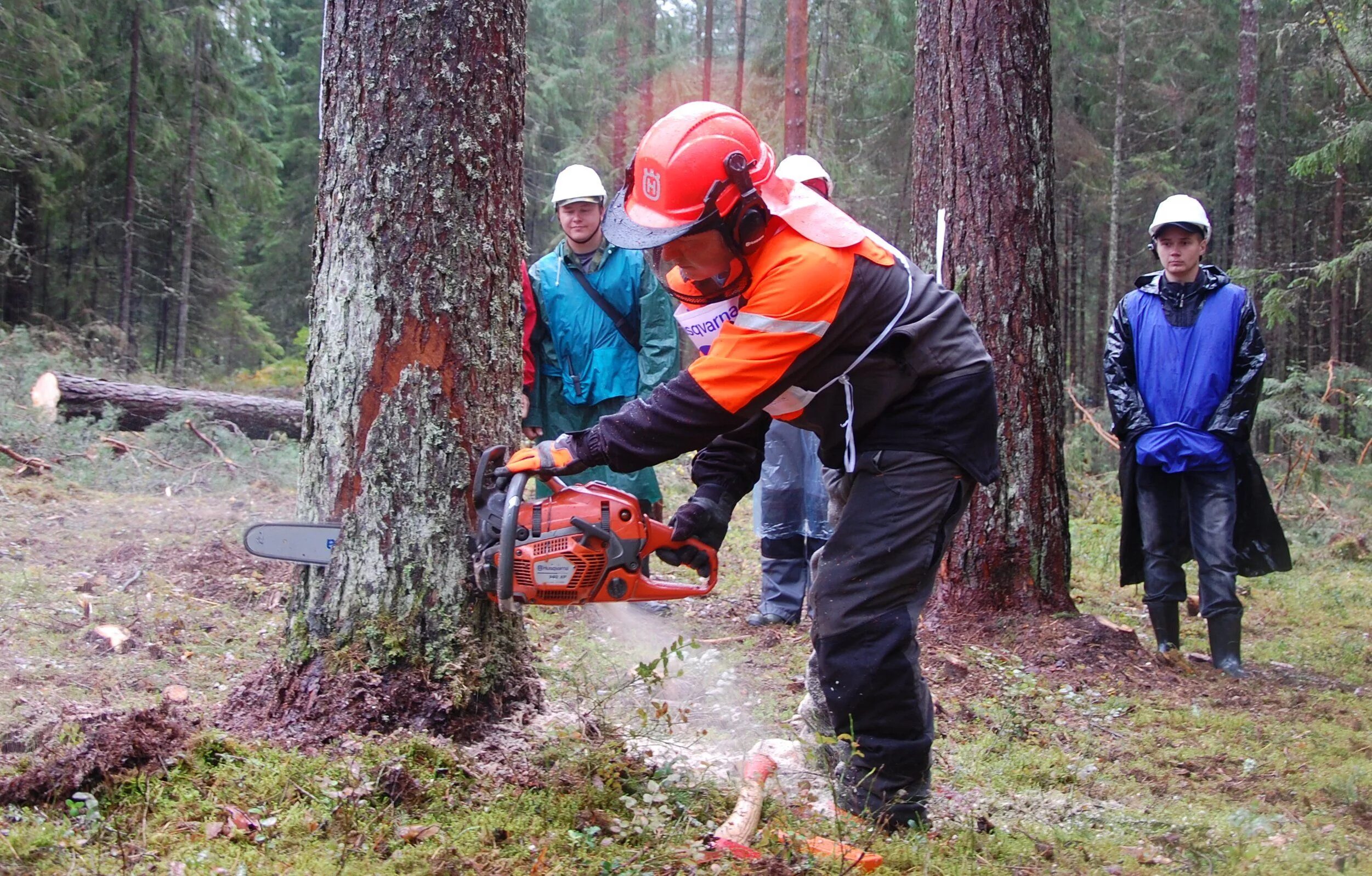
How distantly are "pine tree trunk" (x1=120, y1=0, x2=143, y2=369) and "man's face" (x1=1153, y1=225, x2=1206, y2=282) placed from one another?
16.5 metres

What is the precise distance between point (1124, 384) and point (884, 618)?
3.26 metres

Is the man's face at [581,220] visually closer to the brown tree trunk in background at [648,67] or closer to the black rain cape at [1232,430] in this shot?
the black rain cape at [1232,430]

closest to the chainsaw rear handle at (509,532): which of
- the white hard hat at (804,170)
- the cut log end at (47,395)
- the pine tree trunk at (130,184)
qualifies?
the white hard hat at (804,170)

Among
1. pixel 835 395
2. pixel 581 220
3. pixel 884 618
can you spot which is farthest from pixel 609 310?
pixel 884 618

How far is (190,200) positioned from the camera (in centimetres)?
1880

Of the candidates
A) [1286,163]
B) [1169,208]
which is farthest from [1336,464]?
[1286,163]

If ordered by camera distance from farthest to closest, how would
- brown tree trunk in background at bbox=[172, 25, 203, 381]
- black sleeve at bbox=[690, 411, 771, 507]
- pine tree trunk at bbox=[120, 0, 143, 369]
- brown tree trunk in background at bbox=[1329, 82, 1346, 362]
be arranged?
1. brown tree trunk in background at bbox=[172, 25, 203, 381]
2. brown tree trunk in background at bbox=[1329, 82, 1346, 362]
3. pine tree trunk at bbox=[120, 0, 143, 369]
4. black sleeve at bbox=[690, 411, 771, 507]

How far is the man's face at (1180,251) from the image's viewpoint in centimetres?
530

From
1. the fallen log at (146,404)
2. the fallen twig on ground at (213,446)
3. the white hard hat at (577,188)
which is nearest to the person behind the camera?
the white hard hat at (577,188)

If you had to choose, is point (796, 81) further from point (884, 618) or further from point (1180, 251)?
point (884, 618)

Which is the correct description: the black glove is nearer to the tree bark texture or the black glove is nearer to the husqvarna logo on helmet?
the tree bark texture

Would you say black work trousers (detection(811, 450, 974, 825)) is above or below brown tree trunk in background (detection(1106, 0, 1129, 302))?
below

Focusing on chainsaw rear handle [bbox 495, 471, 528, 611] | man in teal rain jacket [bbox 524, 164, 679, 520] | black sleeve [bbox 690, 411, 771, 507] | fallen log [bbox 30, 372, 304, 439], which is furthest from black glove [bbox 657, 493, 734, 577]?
fallen log [bbox 30, 372, 304, 439]

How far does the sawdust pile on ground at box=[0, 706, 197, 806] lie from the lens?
98.3 inches
